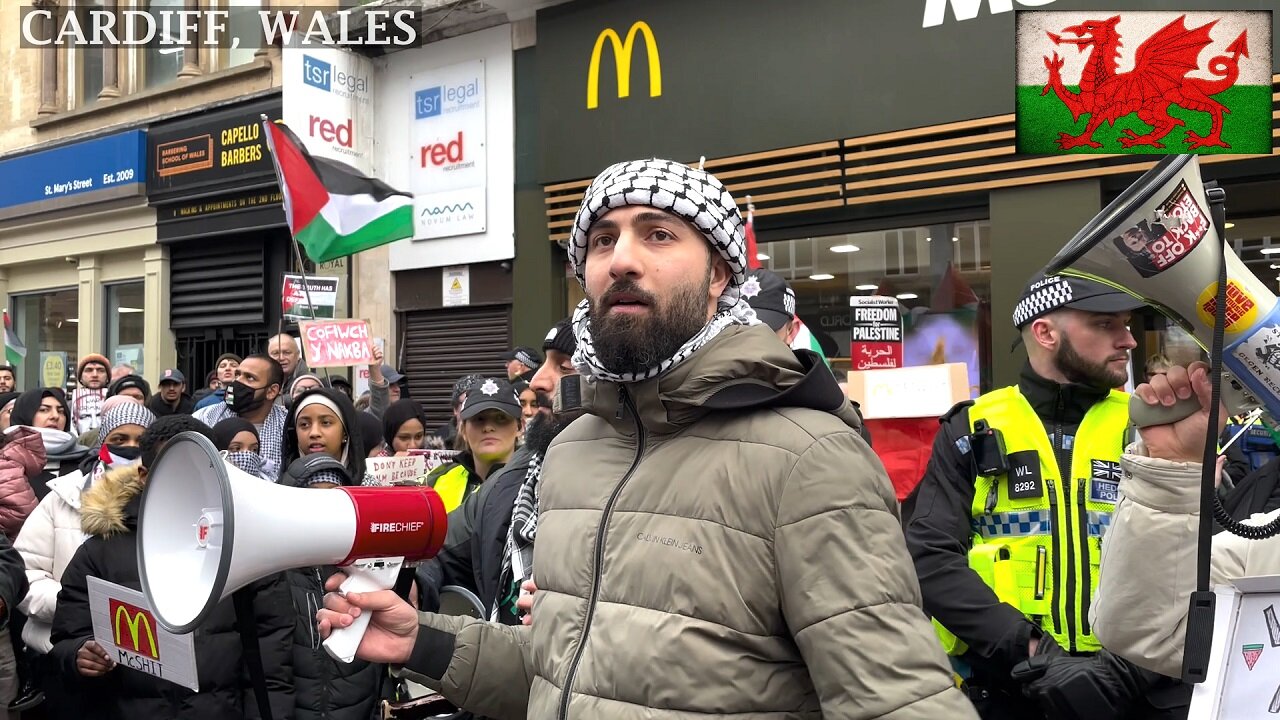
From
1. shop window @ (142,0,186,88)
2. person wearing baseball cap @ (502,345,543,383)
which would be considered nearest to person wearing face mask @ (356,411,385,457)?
person wearing baseball cap @ (502,345,543,383)

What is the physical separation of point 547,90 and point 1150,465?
9333mm

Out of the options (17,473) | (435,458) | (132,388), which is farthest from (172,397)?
(435,458)

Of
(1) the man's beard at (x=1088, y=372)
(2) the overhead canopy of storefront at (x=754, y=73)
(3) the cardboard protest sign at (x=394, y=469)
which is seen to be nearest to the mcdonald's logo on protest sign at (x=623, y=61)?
(2) the overhead canopy of storefront at (x=754, y=73)

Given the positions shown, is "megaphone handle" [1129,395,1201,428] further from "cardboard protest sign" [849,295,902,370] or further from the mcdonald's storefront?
the mcdonald's storefront

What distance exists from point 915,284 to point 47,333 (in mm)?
14130

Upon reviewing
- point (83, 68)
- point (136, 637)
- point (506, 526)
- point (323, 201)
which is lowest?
point (136, 637)

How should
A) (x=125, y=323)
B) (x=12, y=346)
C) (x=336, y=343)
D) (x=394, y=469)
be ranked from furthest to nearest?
(x=12, y=346), (x=125, y=323), (x=336, y=343), (x=394, y=469)

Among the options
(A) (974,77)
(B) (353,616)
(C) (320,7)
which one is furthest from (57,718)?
(C) (320,7)

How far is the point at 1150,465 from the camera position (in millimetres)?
2076

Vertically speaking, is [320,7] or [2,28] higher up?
[2,28]

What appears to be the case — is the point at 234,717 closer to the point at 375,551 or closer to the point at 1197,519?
the point at 375,551

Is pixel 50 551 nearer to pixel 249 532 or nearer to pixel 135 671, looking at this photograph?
pixel 135 671

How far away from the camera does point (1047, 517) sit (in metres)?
3.30

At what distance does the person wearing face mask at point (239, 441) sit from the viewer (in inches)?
198
